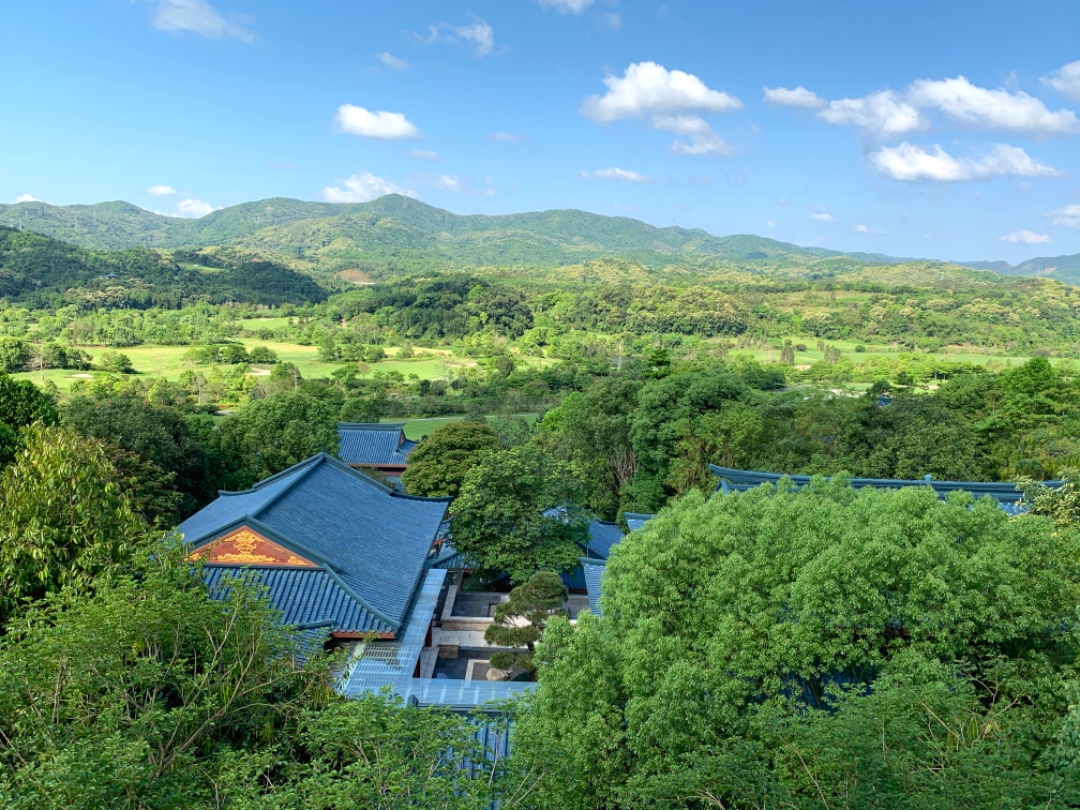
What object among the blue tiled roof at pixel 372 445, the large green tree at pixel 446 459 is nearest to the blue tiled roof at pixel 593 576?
the large green tree at pixel 446 459

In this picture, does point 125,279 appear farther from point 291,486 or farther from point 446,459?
point 291,486

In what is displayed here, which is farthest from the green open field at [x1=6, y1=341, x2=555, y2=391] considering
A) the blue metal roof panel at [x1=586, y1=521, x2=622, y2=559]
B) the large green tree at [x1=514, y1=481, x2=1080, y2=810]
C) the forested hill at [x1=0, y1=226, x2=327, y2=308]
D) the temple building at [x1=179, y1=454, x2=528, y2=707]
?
the large green tree at [x1=514, y1=481, x2=1080, y2=810]

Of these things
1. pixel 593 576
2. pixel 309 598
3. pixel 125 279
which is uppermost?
pixel 125 279

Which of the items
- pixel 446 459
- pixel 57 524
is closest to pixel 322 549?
pixel 57 524

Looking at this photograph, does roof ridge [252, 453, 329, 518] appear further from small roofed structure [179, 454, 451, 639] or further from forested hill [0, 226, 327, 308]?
forested hill [0, 226, 327, 308]

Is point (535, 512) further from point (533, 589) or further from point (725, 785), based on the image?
point (725, 785)

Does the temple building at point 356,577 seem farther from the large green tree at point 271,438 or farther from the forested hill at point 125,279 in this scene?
the forested hill at point 125,279
